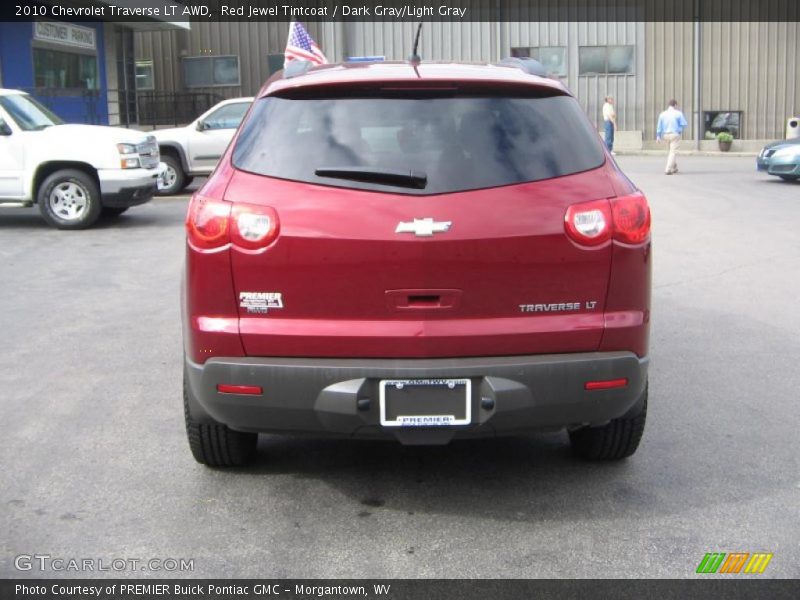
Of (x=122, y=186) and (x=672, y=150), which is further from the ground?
(x=672, y=150)

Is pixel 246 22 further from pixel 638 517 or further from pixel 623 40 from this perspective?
pixel 638 517

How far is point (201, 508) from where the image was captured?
172 inches

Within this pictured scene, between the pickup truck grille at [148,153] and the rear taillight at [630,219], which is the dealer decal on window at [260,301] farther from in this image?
the pickup truck grille at [148,153]

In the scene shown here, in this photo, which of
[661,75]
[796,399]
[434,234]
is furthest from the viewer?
[661,75]

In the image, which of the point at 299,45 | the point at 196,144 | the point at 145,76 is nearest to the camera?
the point at 196,144

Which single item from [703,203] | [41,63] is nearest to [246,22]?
[41,63]

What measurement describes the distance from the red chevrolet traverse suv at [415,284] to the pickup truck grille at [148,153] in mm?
10913

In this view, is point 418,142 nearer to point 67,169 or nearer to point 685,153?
point 67,169

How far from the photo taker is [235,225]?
4016mm

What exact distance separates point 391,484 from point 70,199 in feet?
35.9

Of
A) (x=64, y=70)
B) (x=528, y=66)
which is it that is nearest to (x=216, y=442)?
(x=528, y=66)

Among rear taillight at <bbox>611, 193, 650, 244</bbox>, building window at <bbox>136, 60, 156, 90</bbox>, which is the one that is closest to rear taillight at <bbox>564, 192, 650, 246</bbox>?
rear taillight at <bbox>611, 193, 650, 244</bbox>

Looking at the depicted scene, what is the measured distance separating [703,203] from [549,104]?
13.8 metres

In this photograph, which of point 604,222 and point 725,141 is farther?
point 725,141
